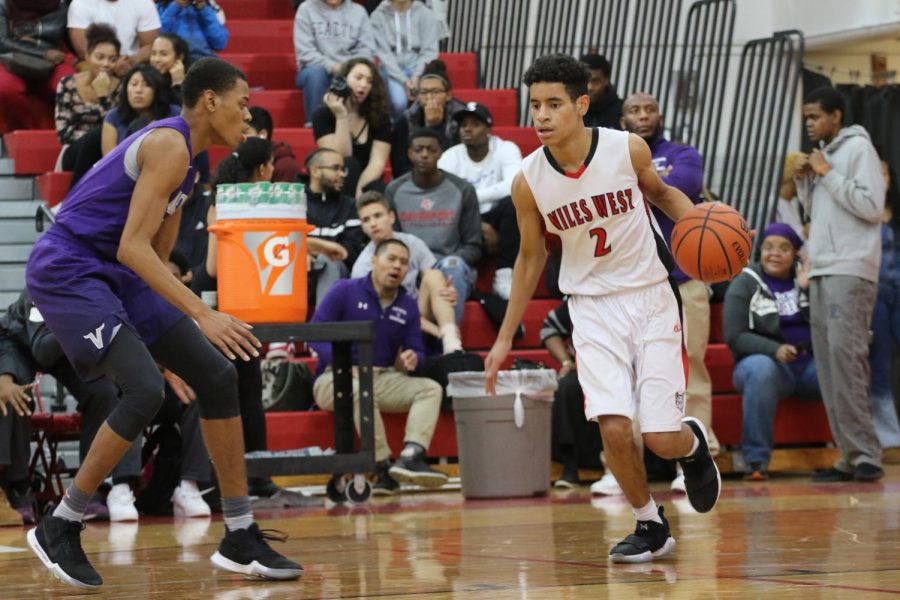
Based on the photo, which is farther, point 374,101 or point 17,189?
point 17,189

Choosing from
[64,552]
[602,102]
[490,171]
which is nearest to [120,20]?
[490,171]

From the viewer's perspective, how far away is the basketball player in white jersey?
551 centimetres

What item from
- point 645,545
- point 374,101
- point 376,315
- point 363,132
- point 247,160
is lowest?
point 645,545

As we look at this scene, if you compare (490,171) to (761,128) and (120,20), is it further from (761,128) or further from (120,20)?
(120,20)

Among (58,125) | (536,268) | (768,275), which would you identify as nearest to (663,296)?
(536,268)

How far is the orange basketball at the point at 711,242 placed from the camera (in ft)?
18.2

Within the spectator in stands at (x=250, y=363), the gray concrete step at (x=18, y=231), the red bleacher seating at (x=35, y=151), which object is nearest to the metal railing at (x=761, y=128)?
the spectator in stands at (x=250, y=363)

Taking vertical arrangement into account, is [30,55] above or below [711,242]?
above

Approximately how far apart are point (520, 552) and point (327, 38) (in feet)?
24.2

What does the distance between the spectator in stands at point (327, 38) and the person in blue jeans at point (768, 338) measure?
3.83m

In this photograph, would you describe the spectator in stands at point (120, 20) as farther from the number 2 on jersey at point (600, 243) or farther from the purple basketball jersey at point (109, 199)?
the number 2 on jersey at point (600, 243)

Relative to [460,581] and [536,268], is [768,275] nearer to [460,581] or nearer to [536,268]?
[536,268]

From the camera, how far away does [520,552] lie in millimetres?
5777

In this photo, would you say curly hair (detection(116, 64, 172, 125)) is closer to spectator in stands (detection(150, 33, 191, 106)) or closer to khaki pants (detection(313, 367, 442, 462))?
spectator in stands (detection(150, 33, 191, 106))
